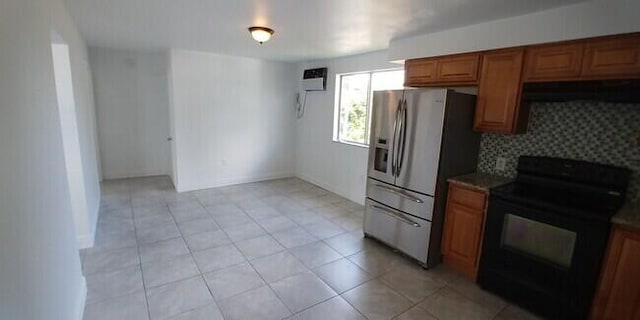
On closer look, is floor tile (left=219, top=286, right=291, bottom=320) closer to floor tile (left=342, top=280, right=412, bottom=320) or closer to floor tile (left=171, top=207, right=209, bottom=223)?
floor tile (left=342, top=280, right=412, bottom=320)

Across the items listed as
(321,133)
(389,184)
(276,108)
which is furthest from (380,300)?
(276,108)

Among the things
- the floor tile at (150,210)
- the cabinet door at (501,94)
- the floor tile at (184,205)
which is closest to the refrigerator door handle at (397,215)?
the cabinet door at (501,94)

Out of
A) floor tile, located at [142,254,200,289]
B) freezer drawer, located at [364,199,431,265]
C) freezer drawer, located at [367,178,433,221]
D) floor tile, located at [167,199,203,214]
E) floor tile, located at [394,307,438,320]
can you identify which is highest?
freezer drawer, located at [367,178,433,221]

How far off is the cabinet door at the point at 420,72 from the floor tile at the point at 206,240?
2839mm

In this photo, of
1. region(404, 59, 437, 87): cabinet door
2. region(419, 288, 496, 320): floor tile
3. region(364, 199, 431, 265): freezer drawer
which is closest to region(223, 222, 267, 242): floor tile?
region(364, 199, 431, 265): freezer drawer

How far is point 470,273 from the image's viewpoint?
110 inches

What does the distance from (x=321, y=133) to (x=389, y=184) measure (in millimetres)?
2595

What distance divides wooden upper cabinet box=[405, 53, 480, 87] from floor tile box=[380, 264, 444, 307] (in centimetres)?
195

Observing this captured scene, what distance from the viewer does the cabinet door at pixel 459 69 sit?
9.29ft

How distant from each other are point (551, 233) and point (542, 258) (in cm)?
22

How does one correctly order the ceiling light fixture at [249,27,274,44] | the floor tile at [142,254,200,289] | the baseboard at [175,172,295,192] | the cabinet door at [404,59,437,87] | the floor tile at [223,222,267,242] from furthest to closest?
the baseboard at [175,172,295,192]
the floor tile at [223,222,267,242]
the cabinet door at [404,59,437,87]
the ceiling light fixture at [249,27,274,44]
the floor tile at [142,254,200,289]

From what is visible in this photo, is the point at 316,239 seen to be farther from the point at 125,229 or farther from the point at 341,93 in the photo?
the point at 341,93

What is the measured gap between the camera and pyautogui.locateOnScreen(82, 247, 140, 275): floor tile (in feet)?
8.93

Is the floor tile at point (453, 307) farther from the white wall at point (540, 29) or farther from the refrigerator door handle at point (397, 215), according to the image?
the white wall at point (540, 29)
